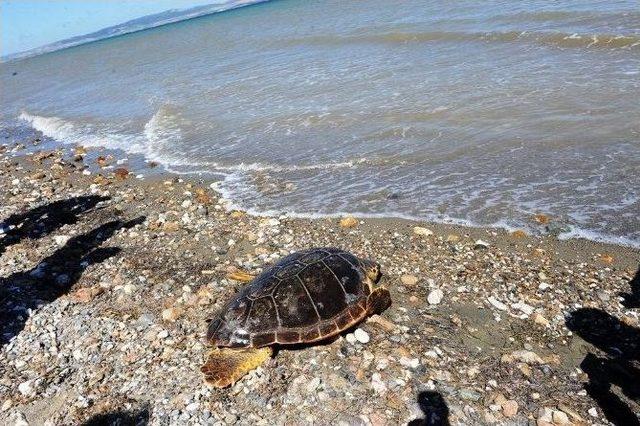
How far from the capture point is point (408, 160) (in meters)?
12.0

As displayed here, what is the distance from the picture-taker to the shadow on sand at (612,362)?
496 cm

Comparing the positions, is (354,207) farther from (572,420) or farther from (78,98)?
(78,98)

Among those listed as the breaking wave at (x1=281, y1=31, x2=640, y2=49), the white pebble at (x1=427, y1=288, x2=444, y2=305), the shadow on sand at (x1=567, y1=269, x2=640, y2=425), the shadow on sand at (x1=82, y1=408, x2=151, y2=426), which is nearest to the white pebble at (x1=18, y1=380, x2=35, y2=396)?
the shadow on sand at (x1=82, y1=408, x2=151, y2=426)

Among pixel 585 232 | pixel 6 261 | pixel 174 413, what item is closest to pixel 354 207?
pixel 585 232

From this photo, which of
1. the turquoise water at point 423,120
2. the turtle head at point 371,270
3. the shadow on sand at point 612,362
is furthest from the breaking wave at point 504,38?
the turtle head at point 371,270

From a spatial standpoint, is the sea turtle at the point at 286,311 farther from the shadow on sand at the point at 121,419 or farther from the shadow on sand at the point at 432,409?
the shadow on sand at the point at 432,409

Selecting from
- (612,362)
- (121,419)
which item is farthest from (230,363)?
(612,362)

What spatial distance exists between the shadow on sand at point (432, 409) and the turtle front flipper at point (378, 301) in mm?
1443

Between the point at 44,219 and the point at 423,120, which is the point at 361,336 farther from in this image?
the point at 423,120

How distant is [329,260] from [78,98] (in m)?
29.0

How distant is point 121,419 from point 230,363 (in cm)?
139

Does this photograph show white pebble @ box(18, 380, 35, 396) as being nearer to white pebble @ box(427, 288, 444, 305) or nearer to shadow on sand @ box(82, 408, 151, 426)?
shadow on sand @ box(82, 408, 151, 426)

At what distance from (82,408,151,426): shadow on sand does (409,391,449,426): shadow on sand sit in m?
3.12

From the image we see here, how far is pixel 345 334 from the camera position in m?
6.30
